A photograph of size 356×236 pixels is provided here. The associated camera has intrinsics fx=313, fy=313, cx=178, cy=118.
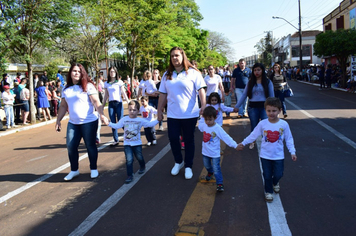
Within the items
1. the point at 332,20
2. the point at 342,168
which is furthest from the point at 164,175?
the point at 332,20

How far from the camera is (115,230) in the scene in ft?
11.2

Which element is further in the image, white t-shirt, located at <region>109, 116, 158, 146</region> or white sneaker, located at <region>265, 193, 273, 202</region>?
white t-shirt, located at <region>109, 116, 158, 146</region>

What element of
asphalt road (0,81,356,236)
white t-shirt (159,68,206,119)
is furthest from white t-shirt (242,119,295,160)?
white t-shirt (159,68,206,119)

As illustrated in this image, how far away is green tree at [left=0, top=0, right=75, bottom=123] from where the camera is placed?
11.9m

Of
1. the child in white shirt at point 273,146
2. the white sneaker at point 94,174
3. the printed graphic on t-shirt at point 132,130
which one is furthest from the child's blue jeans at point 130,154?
the child in white shirt at point 273,146

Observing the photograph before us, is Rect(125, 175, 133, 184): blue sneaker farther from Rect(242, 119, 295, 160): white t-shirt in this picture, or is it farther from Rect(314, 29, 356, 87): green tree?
Rect(314, 29, 356, 87): green tree

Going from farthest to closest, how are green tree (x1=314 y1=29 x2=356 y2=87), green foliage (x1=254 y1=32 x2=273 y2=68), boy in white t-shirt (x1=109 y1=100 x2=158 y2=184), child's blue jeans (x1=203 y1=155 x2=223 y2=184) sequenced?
1. green foliage (x1=254 y1=32 x2=273 y2=68)
2. green tree (x1=314 y1=29 x2=356 y2=87)
3. boy in white t-shirt (x1=109 y1=100 x2=158 y2=184)
4. child's blue jeans (x1=203 y1=155 x2=223 y2=184)

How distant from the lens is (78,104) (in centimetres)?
508

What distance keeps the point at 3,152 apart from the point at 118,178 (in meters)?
4.76

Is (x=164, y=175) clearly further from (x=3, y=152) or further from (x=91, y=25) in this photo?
(x=91, y=25)

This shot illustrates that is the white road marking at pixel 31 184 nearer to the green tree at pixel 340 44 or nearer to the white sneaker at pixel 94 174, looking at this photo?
the white sneaker at pixel 94 174

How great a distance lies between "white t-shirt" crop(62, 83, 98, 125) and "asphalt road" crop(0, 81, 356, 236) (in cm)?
103

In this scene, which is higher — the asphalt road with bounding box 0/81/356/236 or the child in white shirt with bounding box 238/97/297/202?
the child in white shirt with bounding box 238/97/297/202

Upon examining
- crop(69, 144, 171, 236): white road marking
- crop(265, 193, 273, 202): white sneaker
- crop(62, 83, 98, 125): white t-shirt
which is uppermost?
crop(62, 83, 98, 125): white t-shirt
